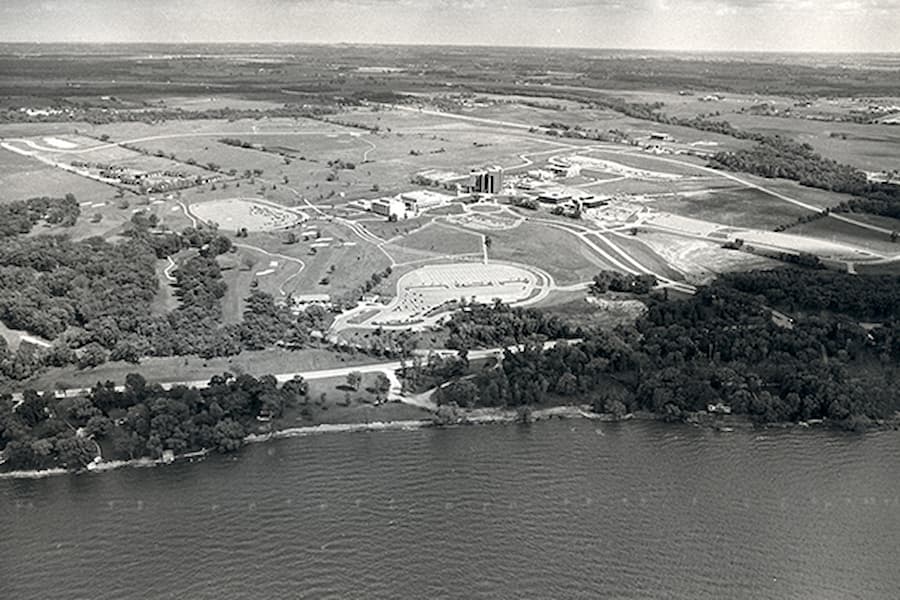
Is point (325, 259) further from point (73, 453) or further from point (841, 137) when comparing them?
point (841, 137)

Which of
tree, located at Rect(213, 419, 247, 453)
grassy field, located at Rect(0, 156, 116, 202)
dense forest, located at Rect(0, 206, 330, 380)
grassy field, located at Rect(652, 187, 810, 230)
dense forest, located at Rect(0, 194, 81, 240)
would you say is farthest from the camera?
grassy field, located at Rect(0, 156, 116, 202)

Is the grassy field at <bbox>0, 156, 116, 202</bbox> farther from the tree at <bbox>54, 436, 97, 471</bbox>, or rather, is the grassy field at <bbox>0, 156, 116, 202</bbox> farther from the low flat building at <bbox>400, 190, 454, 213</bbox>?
the tree at <bbox>54, 436, 97, 471</bbox>

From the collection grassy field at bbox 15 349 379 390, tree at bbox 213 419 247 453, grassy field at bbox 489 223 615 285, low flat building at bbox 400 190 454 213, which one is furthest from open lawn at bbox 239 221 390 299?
tree at bbox 213 419 247 453

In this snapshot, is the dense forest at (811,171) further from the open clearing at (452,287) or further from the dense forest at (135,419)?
the dense forest at (135,419)

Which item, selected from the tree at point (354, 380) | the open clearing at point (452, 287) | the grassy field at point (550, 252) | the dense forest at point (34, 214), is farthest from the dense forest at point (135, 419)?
the dense forest at point (34, 214)

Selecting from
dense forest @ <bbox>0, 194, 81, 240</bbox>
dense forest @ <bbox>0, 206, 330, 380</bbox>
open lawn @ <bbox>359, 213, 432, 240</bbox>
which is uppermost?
dense forest @ <bbox>0, 194, 81, 240</bbox>

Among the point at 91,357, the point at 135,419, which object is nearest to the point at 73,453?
the point at 135,419

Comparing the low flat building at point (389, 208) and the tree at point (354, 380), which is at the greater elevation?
the low flat building at point (389, 208)
